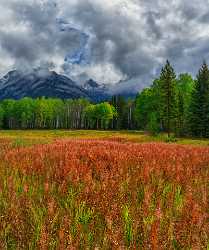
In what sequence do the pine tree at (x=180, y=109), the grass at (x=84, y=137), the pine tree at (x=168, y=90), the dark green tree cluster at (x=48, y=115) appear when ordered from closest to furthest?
the grass at (x=84, y=137) < the pine tree at (x=168, y=90) < the pine tree at (x=180, y=109) < the dark green tree cluster at (x=48, y=115)

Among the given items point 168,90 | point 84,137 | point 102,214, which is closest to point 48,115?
point 168,90

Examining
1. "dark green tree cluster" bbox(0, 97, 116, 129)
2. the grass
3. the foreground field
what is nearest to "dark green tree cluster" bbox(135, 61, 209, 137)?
the grass

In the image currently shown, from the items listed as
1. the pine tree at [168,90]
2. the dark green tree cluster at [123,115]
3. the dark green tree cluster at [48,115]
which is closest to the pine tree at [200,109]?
the pine tree at [168,90]

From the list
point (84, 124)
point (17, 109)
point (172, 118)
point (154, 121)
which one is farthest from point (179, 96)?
point (17, 109)

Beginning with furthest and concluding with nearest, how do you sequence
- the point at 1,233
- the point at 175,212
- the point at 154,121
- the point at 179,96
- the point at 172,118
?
the point at 179,96
the point at 172,118
the point at 154,121
the point at 175,212
the point at 1,233

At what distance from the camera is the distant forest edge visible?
62.5m

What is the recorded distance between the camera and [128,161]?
808cm

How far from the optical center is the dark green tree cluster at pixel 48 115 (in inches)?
5689

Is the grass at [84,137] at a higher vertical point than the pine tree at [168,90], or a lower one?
lower

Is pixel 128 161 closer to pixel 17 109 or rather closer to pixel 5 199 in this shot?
pixel 5 199

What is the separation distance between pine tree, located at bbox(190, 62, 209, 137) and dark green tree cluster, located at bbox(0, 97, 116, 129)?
76362 millimetres

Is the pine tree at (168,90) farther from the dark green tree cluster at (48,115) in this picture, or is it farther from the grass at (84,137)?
the dark green tree cluster at (48,115)

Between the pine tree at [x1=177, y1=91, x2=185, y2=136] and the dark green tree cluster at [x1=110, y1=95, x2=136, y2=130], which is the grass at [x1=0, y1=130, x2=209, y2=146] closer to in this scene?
the pine tree at [x1=177, y1=91, x2=185, y2=136]

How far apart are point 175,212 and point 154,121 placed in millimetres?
56805
